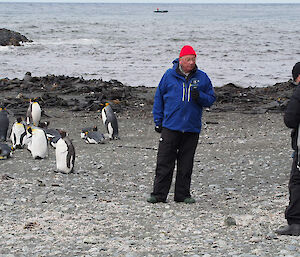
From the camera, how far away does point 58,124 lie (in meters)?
12.4

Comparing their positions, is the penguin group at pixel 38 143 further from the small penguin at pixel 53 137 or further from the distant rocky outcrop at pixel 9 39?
the distant rocky outcrop at pixel 9 39

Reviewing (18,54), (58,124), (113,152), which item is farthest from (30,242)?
(18,54)

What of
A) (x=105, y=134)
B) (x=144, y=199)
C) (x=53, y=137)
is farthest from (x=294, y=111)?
(x=105, y=134)

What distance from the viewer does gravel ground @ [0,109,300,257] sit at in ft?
15.8

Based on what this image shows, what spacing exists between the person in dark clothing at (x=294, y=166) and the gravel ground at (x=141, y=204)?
0.10 metres

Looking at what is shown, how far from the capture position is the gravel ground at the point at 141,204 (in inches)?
189

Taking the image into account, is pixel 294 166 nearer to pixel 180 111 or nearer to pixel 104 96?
pixel 180 111

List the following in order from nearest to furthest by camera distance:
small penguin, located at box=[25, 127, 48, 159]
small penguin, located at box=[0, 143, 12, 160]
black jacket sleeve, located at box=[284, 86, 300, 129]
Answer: black jacket sleeve, located at box=[284, 86, 300, 129] < small penguin, located at box=[0, 143, 12, 160] < small penguin, located at box=[25, 127, 48, 159]

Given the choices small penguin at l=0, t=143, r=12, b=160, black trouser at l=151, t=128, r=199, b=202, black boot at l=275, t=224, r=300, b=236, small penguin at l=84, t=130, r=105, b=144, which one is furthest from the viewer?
small penguin at l=84, t=130, r=105, b=144

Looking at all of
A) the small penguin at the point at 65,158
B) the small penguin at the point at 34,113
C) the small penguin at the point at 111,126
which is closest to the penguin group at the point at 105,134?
the small penguin at the point at 111,126

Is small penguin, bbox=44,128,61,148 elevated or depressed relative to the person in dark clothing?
depressed

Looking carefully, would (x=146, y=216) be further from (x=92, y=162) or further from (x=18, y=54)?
(x=18, y=54)

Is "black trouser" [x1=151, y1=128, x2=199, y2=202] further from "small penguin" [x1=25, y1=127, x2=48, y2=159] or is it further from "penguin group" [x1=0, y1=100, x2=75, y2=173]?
"small penguin" [x1=25, y1=127, x2=48, y2=159]

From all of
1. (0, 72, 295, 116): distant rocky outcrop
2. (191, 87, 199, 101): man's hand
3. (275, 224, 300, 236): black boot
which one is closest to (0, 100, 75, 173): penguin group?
(191, 87, 199, 101): man's hand
